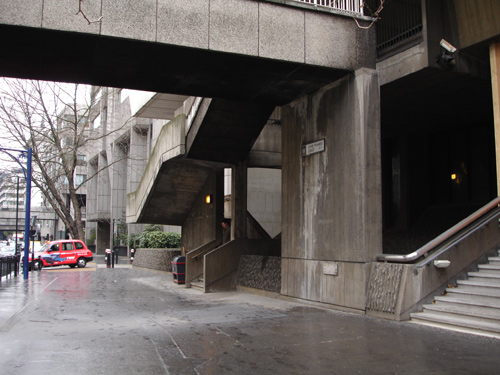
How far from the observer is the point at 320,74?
1020 cm

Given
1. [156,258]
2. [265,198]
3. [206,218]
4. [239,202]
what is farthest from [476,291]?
[156,258]

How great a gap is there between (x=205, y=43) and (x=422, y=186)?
12770 millimetres

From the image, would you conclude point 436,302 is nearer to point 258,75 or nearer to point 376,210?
point 376,210

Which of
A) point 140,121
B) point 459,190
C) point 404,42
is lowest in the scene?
point 459,190

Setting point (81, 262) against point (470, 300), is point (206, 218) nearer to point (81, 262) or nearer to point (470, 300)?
point (470, 300)

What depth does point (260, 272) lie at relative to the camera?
13.4 m

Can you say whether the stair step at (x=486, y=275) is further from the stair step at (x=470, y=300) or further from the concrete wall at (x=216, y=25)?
the concrete wall at (x=216, y=25)

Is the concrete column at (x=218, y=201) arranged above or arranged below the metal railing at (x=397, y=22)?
below

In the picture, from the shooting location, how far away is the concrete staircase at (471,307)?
7.20 metres

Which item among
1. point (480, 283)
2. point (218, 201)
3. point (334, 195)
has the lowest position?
point (480, 283)

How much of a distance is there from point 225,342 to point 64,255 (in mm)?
24211

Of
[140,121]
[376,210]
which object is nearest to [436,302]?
[376,210]

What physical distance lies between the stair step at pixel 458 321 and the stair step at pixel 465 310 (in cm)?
7

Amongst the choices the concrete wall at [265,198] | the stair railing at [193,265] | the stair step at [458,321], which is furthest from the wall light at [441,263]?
the concrete wall at [265,198]
